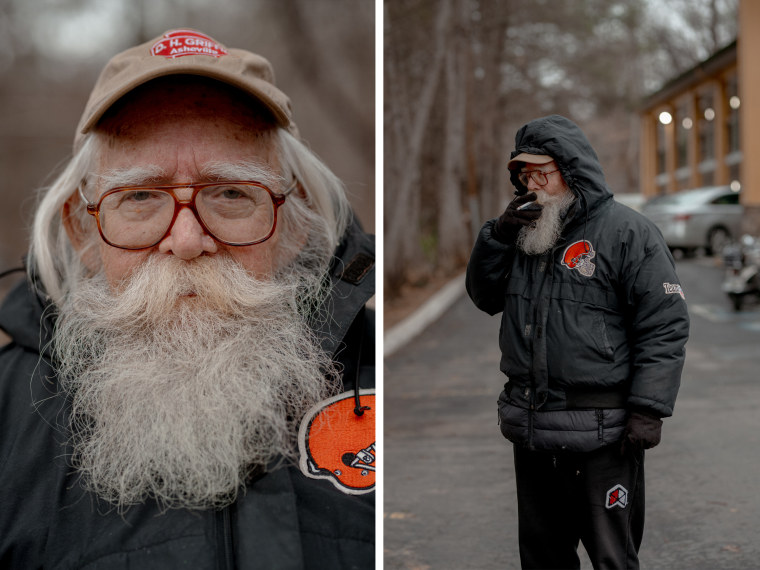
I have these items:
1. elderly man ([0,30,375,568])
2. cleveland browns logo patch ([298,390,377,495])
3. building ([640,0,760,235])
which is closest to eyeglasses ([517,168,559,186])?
elderly man ([0,30,375,568])

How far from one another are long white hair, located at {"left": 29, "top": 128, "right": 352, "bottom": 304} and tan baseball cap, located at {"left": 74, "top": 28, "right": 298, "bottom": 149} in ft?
0.34

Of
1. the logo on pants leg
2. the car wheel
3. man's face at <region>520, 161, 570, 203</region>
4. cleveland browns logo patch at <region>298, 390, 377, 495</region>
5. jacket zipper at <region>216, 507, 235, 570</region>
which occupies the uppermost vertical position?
the car wheel

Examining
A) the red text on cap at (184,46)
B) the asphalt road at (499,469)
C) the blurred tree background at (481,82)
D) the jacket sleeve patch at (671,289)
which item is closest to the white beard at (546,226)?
the jacket sleeve patch at (671,289)

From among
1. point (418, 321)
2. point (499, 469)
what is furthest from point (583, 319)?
point (418, 321)

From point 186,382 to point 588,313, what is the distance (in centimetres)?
106

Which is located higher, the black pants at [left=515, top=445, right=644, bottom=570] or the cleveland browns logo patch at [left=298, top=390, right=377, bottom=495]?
the cleveland browns logo patch at [left=298, top=390, right=377, bottom=495]

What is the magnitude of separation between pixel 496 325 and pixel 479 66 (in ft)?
45.8

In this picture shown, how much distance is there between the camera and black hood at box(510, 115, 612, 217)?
2295 mm

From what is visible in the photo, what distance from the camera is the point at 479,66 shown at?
24.2m

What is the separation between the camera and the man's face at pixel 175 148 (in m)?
2.44

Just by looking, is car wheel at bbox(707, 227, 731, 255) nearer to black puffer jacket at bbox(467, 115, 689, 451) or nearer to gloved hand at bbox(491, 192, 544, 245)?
black puffer jacket at bbox(467, 115, 689, 451)

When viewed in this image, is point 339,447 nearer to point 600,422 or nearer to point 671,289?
point 600,422

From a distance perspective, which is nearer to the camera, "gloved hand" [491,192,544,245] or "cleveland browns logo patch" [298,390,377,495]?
"gloved hand" [491,192,544,245]

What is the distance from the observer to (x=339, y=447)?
244 centimetres
